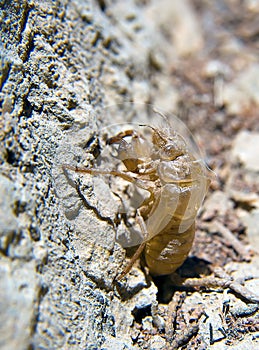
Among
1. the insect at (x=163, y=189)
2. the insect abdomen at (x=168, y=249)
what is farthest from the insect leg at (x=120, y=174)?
the insect abdomen at (x=168, y=249)

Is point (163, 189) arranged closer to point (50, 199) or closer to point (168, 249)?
point (168, 249)

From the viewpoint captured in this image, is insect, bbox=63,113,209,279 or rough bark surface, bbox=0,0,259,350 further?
insect, bbox=63,113,209,279

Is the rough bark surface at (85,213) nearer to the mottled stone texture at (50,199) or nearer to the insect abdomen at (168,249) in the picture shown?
the mottled stone texture at (50,199)

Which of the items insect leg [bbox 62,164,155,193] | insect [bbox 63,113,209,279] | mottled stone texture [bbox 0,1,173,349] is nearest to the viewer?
mottled stone texture [bbox 0,1,173,349]

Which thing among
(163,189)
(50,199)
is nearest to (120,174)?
(163,189)

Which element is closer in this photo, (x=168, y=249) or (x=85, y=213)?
(x=85, y=213)

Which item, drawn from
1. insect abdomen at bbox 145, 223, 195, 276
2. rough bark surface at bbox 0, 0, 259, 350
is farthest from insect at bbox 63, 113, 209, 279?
rough bark surface at bbox 0, 0, 259, 350

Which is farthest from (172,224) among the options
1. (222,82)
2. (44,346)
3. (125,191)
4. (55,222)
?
(222,82)

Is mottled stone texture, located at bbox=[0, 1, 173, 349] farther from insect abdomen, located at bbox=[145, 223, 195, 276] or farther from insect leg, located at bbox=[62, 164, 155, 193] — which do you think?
insect abdomen, located at bbox=[145, 223, 195, 276]
